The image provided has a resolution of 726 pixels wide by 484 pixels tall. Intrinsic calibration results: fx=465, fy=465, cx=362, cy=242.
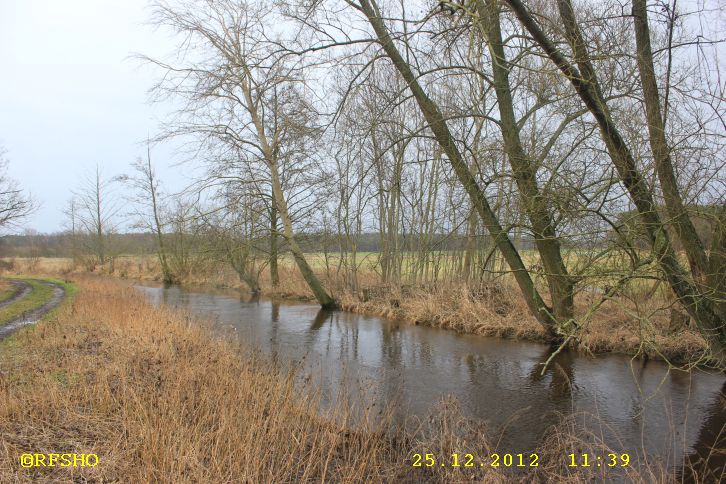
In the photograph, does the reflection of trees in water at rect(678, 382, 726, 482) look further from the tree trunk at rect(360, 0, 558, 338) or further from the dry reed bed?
the dry reed bed

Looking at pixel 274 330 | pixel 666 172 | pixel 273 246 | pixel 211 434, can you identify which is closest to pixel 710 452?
pixel 666 172

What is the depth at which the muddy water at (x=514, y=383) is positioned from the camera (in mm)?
6520

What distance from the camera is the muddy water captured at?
652 centimetres

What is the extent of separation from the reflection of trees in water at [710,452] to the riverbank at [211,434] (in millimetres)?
314

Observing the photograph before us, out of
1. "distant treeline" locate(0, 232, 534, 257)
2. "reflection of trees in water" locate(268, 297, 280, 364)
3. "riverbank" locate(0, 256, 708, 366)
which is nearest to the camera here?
"riverbank" locate(0, 256, 708, 366)

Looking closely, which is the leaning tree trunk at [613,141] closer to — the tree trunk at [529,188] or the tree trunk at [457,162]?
the tree trunk at [529,188]

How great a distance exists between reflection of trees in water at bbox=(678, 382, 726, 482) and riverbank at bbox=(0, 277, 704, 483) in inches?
12.3

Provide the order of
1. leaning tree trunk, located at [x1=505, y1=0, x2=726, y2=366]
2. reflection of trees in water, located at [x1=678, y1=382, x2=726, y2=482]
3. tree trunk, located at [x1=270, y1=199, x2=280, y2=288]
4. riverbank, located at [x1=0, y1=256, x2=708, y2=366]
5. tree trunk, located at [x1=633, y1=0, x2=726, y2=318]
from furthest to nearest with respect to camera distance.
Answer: tree trunk, located at [x1=270, y1=199, x2=280, y2=288] → riverbank, located at [x1=0, y1=256, x2=708, y2=366] → tree trunk, located at [x1=633, y1=0, x2=726, y2=318] → leaning tree trunk, located at [x1=505, y1=0, x2=726, y2=366] → reflection of trees in water, located at [x1=678, y1=382, x2=726, y2=482]

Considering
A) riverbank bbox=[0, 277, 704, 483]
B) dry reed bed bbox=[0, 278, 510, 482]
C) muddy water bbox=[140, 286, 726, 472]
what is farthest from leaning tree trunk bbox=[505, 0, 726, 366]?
dry reed bed bbox=[0, 278, 510, 482]

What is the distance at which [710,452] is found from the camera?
4.98 meters

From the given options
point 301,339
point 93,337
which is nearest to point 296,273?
point 301,339

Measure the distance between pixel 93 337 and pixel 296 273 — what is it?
15.6 metres

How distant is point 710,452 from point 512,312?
28.7 ft

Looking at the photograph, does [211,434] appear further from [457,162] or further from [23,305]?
[23,305]
